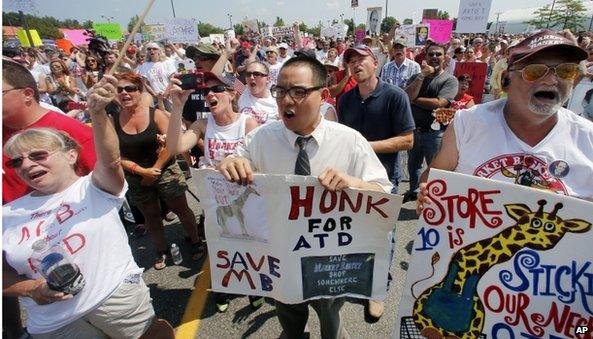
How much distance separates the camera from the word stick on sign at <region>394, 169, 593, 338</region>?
150 centimetres

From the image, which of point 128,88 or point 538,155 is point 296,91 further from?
point 128,88

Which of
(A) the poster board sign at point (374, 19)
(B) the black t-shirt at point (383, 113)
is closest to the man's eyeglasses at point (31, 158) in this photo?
(B) the black t-shirt at point (383, 113)

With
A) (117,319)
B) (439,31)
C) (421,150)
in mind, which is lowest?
(421,150)

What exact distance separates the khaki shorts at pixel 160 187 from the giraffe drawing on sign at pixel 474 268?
2712 millimetres

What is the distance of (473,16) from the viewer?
8.40m

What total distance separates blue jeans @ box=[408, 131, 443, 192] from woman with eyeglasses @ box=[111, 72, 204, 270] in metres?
3.15

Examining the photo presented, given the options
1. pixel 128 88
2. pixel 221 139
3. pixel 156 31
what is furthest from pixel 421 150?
pixel 156 31

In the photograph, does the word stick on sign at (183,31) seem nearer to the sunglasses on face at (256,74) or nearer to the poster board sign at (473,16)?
the sunglasses on face at (256,74)

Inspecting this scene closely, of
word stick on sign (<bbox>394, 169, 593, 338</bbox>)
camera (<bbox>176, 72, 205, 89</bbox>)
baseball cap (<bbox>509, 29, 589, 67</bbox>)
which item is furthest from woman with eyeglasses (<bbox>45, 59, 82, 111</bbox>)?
baseball cap (<bbox>509, 29, 589, 67</bbox>)

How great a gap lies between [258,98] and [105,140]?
282 centimetres

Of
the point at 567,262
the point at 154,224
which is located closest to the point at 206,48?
the point at 154,224

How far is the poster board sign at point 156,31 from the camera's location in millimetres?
10573

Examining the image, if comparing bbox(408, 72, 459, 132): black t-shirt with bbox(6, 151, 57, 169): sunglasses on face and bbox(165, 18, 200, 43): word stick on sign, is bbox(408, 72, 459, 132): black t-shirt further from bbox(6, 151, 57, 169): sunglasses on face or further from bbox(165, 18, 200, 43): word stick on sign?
bbox(165, 18, 200, 43): word stick on sign

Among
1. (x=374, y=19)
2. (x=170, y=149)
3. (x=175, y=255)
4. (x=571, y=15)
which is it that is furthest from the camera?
(x=571, y=15)
